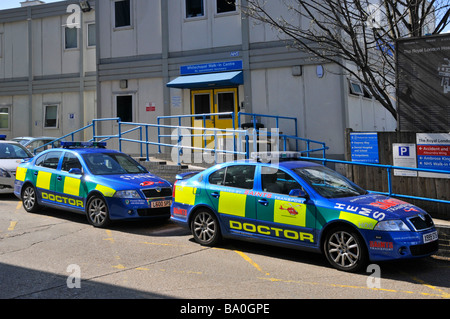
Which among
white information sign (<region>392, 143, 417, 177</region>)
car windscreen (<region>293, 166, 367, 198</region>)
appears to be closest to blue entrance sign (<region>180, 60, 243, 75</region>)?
white information sign (<region>392, 143, 417, 177</region>)

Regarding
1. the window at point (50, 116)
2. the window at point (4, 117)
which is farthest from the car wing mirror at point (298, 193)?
the window at point (4, 117)

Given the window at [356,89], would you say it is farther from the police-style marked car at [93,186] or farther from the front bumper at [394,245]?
the front bumper at [394,245]

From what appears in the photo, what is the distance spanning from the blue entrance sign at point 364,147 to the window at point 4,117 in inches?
716

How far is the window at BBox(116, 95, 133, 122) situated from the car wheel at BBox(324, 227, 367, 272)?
12.8m

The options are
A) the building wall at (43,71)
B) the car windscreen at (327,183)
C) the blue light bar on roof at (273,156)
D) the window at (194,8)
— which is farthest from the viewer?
the building wall at (43,71)

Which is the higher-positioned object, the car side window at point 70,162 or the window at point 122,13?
the window at point 122,13

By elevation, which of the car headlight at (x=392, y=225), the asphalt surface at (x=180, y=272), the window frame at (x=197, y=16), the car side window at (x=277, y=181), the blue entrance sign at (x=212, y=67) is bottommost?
the asphalt surface at (x=180, y=272)

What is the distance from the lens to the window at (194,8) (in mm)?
16750

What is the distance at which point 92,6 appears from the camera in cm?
2097

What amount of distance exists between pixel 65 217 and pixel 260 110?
24.3 ft

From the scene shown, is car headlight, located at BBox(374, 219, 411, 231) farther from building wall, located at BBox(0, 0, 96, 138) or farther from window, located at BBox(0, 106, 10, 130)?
window, located at BBox(0, 106, 10, 130)

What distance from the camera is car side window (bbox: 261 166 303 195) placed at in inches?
287

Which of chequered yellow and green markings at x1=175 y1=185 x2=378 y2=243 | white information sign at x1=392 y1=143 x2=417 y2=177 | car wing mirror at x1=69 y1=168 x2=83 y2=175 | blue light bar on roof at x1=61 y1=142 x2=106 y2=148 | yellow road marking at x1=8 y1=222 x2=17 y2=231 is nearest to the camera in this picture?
chequered yellow and green markings at x1=175 y1=185 x2=378 y2=243
